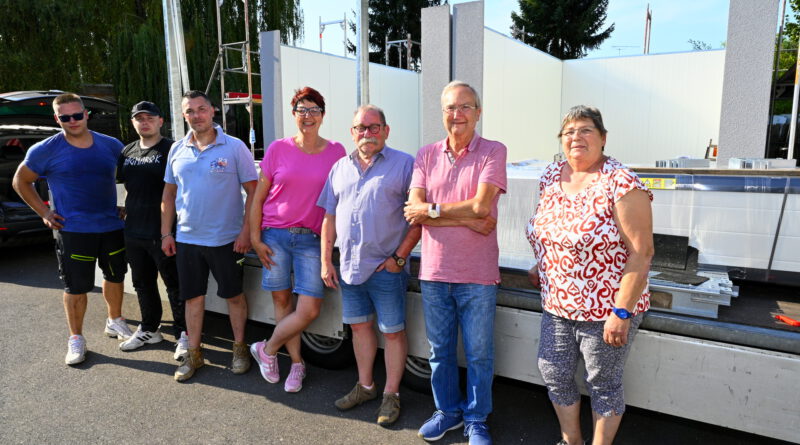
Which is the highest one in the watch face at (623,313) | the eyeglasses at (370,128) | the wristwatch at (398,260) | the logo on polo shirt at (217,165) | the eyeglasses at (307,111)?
the eyeglasses at (307,111)

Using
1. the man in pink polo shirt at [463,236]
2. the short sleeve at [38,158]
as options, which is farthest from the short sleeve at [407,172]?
the short sleeve at [38,158]

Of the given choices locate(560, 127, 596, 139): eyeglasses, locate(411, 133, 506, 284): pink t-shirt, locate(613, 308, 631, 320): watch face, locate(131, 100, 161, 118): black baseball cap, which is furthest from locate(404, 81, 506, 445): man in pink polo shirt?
locate(131, 100, 161, 118): black baseball cap

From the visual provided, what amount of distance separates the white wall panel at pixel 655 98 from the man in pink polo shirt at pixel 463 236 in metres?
10.8

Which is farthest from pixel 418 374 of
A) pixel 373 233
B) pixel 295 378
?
pixel 373 233

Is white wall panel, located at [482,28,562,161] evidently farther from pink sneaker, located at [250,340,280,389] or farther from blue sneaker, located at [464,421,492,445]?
blue sneaker, located at [464,421,492,445]

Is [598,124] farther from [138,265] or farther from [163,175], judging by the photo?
[138,265]

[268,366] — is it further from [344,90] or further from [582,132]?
[344,90]

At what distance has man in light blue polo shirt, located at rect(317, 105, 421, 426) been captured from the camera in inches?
107

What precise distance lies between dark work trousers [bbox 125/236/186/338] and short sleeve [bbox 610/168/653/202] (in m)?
2.99

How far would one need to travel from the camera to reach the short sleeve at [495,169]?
95.7 inches

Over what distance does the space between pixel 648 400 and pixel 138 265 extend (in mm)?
3357

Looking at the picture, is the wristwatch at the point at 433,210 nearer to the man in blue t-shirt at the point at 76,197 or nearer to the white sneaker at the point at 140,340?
the man in blue t-shirt at the point at 76,197

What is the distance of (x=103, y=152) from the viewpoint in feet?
12.8

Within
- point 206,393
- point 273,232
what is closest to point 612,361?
point 273,232
